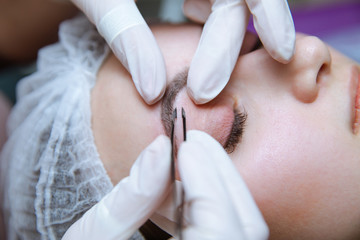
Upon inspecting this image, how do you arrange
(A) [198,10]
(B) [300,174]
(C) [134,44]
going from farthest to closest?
(A) [198,10] → (C) [134,44] → (B) [300,174]

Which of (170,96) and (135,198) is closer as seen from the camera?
(135,198)

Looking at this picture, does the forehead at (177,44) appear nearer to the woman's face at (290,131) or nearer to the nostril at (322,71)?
the woman's face at (290,131)

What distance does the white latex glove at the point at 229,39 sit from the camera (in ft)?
2.86

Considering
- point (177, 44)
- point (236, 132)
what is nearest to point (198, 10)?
point (177, 44)

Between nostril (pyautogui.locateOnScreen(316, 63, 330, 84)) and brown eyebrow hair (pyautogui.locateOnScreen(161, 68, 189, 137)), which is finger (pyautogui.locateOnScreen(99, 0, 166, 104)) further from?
nostril (pyautogui.locateOnScreen(316, 63, 330, 84))

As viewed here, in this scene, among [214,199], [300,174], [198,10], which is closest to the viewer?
[214,199]

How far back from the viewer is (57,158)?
1.02m

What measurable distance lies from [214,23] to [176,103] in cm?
30

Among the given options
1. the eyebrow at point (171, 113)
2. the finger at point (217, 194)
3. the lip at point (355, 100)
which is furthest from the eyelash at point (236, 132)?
the lip at point (355, 100)

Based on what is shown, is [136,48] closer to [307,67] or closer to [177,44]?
[177,44]

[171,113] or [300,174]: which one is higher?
[171,113]

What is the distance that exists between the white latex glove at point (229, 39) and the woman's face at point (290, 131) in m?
0.05

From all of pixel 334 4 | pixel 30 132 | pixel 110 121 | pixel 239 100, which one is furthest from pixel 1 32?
pixel 334 4

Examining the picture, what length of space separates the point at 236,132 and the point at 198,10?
565 millimetres
